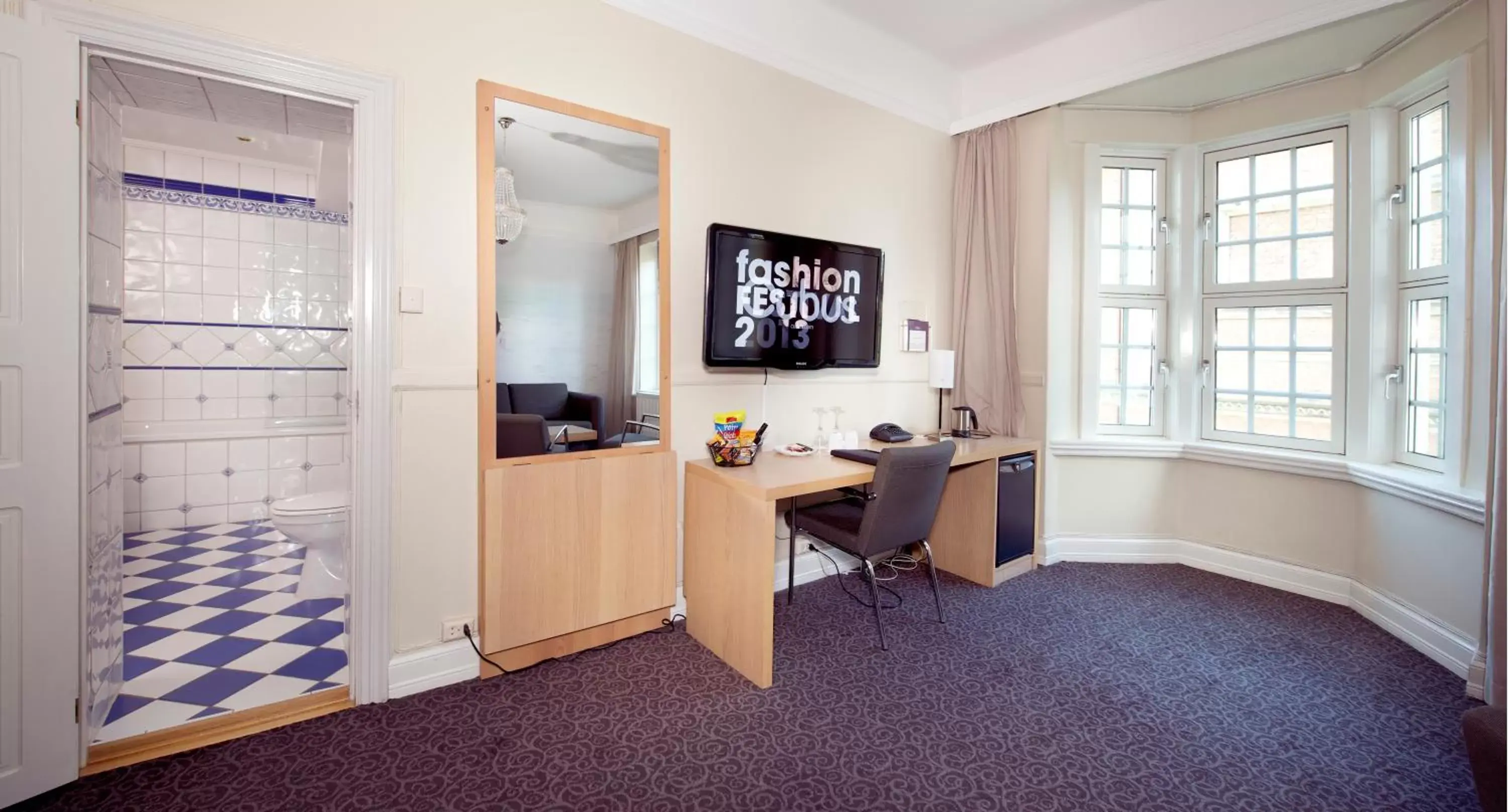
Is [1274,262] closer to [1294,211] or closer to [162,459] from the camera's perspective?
[1294,211]

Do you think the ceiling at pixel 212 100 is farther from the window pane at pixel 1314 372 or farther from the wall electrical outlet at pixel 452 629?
the window pane at pixel 1314 372

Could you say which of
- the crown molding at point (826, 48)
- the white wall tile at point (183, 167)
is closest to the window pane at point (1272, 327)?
the crown molding at point (826, 48)

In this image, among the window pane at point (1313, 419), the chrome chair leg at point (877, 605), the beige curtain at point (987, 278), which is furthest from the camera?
the beige curtain at point (987, 278)

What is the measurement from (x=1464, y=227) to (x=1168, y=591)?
186cm

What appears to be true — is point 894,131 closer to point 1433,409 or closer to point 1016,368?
point 1016,368

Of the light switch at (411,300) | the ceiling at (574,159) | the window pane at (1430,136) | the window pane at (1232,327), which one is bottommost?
the light switch at (411,300)

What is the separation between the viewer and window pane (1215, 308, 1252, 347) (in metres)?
3.36

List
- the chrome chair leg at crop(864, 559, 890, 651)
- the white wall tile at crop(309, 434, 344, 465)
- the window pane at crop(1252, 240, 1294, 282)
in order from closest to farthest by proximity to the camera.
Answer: the chrome chair leg at crop(864, 559, 890, 651), the window pane at crop(1252, 240, 1294, 282), the white wall tile at crop(309, 434, 344, 465)

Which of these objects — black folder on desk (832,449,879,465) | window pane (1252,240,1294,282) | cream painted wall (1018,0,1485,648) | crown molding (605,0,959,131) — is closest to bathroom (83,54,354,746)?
crown molding (605,0,959,131)

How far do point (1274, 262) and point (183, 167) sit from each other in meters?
6.22

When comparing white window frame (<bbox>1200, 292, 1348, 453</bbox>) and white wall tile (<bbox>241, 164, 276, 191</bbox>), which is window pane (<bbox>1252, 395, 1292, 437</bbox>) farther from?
white wall tile (<bbox>241, 164, 276, 191</bbox>)

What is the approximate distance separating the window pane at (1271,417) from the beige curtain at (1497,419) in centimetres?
110

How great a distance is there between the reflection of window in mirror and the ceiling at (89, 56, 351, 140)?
1.07 m

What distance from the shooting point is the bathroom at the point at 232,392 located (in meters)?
2.28
